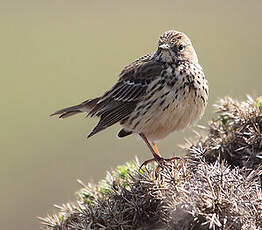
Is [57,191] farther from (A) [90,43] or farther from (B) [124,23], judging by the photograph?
(B) [124,23]

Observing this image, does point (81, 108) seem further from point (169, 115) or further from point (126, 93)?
point (169, 115)

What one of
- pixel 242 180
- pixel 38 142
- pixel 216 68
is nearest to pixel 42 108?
pixel 38 142

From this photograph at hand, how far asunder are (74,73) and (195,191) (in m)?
15.0

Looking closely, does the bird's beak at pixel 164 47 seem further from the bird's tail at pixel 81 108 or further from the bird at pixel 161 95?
the bird's tail at pixel 81 108

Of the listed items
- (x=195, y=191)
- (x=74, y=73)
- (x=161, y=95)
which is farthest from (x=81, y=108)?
Result: (x=74, y=73)

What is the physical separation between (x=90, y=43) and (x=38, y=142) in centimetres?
691

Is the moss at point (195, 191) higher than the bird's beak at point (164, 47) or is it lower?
lower

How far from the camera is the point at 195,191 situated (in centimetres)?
498

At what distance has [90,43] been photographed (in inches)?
861

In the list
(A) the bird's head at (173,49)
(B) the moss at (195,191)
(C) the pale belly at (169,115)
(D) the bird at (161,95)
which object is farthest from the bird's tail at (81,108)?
(B) the moss at (195,191)

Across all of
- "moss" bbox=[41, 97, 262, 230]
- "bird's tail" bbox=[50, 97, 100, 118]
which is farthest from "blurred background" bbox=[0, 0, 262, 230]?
"moss" bbox=[41, 97, 262, 230]

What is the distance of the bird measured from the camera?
7195 millimetres

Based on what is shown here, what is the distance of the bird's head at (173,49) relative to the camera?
7550mm

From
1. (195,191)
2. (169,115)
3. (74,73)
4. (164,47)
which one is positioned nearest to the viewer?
(195,191)
